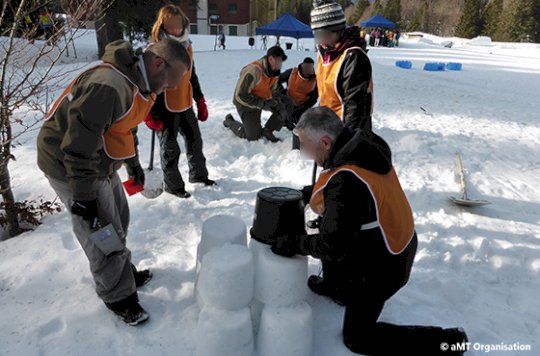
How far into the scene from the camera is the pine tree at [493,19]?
4178 centimetres

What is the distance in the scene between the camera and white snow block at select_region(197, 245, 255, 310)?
2.07 metres

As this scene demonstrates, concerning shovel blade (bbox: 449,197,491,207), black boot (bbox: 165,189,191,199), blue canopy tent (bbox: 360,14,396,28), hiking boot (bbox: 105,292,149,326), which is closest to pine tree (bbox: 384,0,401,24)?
blue canopy tent (bbox: 360,14,396,28)

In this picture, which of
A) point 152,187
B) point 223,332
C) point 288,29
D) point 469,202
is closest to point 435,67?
point 288,29

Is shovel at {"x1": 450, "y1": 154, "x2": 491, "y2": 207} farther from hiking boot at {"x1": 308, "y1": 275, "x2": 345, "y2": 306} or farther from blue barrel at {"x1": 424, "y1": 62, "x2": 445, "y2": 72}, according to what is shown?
blue barrel at {"x1": 424, "y1": 62, "x2": 445, "y2": 72}

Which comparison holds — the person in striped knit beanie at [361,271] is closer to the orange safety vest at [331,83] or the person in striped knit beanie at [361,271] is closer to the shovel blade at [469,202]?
the orange safety vest at [331,83]

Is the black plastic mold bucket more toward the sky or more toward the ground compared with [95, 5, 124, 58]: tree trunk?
more toward the ground

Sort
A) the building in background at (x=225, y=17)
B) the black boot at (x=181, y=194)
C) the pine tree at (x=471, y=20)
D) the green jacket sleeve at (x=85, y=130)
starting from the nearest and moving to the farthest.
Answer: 1. the green jacket sleeve at (x=85, y=130)
2. the black boot at (x=181, y=194)
3. the building in background at (x=225, y=17)
4. the pine tree at (x=471, y=20)

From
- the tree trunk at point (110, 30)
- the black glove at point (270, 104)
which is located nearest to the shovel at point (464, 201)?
the black glove at point (270, 104)

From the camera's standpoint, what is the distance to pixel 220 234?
240 centimetres

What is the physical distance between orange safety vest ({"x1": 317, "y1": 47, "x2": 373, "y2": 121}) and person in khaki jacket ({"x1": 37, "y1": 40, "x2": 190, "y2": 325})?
56.7 inches

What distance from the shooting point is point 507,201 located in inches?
169

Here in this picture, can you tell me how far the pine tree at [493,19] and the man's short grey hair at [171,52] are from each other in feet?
160

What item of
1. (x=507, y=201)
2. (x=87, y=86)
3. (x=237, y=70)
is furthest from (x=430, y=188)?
(x=237, y=70)

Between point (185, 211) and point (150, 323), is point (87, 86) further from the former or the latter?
point (185, 211)
